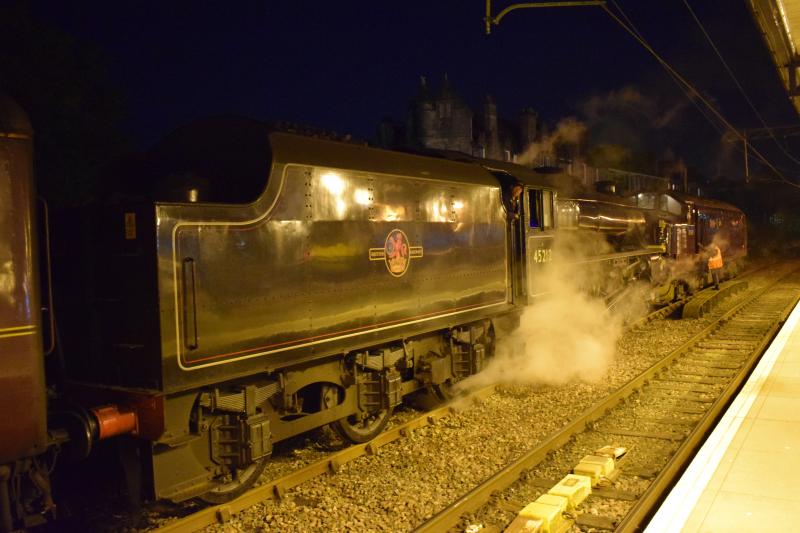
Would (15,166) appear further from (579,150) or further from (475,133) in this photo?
(579,150)

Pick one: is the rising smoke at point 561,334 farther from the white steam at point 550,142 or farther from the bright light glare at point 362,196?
the white steam at point 550,142

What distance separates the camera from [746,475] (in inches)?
199

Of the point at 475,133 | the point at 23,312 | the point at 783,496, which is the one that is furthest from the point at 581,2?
the point at 475,133

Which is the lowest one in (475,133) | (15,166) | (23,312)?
(23,312)

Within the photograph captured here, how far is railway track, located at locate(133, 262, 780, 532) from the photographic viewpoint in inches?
188

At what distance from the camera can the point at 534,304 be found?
9422mm

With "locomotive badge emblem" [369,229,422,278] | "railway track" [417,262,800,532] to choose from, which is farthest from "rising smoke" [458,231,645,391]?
"locomotive badge emblem" [369,229,422,278]

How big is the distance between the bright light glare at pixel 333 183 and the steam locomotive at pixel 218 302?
17mm

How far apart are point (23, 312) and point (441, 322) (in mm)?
4468

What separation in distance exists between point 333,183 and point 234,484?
266 cm

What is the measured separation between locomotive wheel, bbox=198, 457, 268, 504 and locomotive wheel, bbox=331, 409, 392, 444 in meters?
1.12

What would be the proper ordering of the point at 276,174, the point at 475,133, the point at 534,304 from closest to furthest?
the point at 276,174 < the point at 534,304 < the point at 475,133

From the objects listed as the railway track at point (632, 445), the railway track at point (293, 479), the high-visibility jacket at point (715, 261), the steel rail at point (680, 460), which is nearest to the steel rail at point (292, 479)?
the railway track at point (293, 479)

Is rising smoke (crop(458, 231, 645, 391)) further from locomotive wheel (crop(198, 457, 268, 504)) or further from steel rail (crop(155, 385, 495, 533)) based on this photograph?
locomotive wheel (crop(198, 457, 268, 504))
